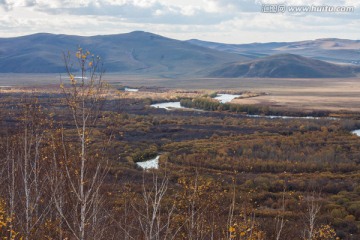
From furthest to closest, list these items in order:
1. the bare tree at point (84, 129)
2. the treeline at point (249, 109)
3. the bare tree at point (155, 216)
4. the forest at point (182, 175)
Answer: the treeline at point (249, 109), the forest at point (182, 175), the bare tree at point (155, 216), the bare tree at point (84, 129)

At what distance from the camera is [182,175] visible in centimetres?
2800

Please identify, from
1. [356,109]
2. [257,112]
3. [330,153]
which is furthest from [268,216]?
[356,109]

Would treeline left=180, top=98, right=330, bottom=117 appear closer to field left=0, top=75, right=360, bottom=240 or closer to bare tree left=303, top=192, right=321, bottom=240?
field left=0, top=75, right=360, bottom=240

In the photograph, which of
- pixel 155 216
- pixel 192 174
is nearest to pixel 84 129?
pixel 155 216

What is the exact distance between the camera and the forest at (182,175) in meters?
9.84

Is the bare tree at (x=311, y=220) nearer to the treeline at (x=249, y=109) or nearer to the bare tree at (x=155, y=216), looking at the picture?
the bare tree at (x=155, y=216)

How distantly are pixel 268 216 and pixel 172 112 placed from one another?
5153cm

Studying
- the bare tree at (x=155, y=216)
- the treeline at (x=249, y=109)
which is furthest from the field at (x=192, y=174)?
the treeline at (x=249, y=109)

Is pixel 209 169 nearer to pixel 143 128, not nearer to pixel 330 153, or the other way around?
pixel 330 153

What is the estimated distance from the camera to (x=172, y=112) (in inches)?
2889

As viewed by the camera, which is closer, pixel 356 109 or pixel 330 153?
pixel 330 153

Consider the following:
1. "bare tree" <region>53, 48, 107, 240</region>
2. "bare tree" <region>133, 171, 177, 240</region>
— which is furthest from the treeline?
"bare tree" <region>53, 48, 107, 240</region>

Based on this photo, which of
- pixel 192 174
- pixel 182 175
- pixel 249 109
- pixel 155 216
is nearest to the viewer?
pixel 155 216

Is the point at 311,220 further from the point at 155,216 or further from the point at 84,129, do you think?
the point at 84,129
